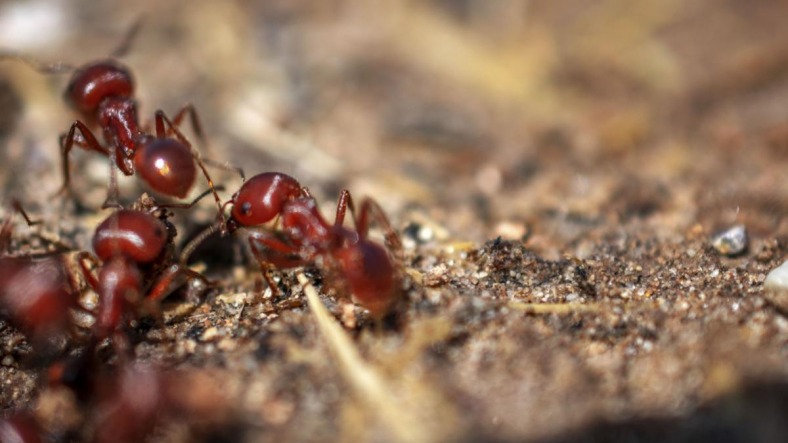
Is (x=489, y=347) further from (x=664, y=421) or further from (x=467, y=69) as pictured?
(x=467, y=69)

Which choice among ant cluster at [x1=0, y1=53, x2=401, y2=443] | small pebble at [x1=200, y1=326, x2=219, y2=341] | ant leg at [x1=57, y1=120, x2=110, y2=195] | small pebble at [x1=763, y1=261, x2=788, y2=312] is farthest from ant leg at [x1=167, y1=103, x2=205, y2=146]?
small pebble at [x1=763, y1=261, x2=788, y2=312]

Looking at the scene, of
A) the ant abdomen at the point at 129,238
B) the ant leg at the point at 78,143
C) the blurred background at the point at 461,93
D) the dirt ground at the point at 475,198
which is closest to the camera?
the dirt ground at the point at 475,198

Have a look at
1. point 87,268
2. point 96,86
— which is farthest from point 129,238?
point 96,86

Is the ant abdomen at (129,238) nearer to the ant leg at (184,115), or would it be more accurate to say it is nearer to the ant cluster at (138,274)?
the ant cluster at (138,274)

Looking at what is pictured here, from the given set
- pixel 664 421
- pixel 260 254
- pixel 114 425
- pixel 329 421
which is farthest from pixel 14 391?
pixel 664 421

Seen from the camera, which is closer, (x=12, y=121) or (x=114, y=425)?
(x=114, y=425)

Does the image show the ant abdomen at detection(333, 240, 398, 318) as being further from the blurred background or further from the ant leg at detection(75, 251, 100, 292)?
the blurred background

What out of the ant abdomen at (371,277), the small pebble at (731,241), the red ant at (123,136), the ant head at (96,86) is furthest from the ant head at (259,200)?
the small pebble at (731,241)
